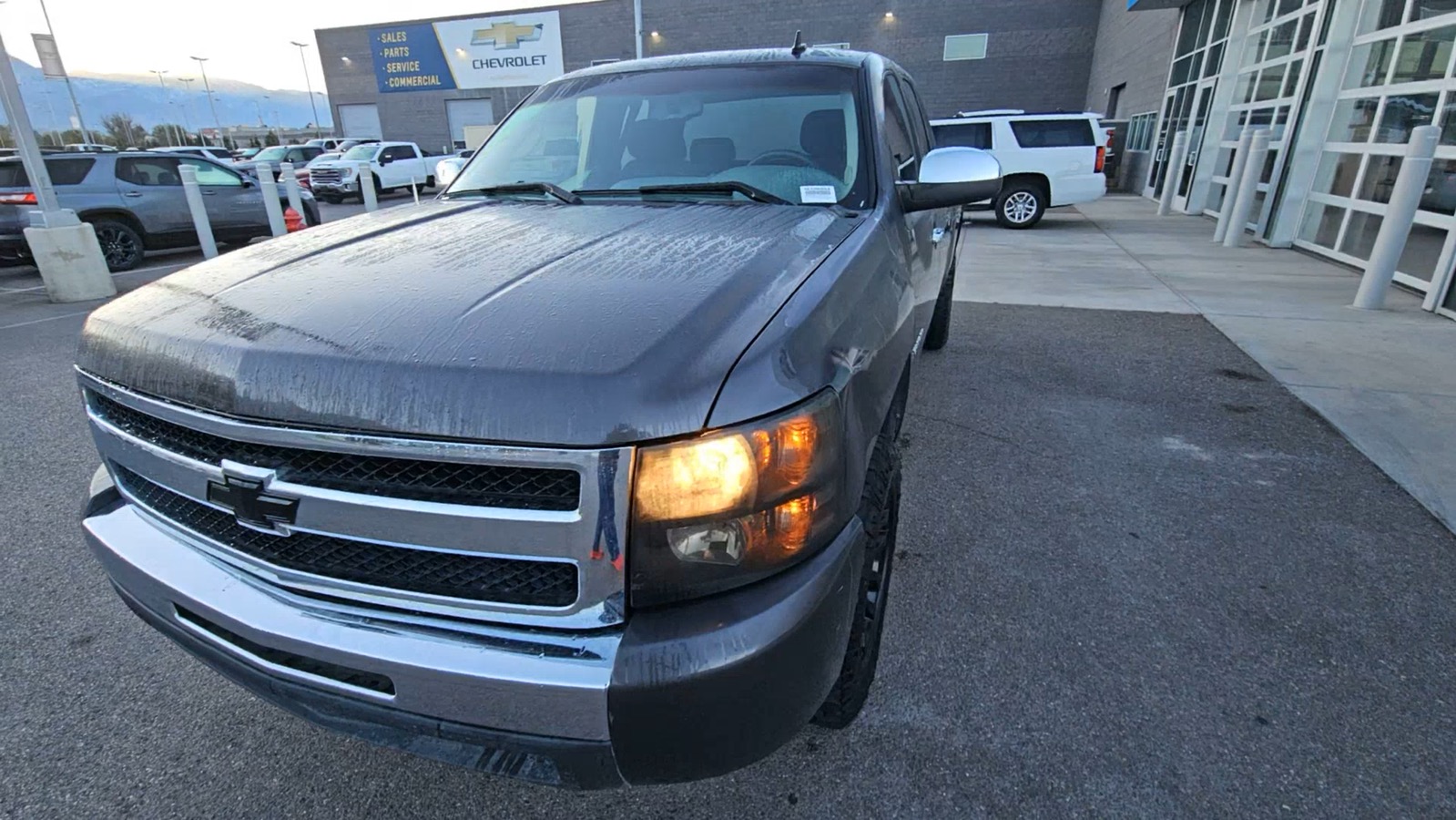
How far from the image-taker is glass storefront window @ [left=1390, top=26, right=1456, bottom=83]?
6.95 m

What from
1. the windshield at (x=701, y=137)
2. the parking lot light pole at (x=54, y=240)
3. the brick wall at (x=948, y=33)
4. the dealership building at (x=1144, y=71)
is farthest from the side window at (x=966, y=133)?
the brick wall at (x=948, y=33)

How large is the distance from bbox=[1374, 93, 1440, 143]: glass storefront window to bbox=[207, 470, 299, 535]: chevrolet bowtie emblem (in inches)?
406

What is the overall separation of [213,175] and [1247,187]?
1531 centimetres

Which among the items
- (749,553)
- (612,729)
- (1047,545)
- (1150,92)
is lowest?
(1047,545)

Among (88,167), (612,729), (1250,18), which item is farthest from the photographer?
(1250,18)

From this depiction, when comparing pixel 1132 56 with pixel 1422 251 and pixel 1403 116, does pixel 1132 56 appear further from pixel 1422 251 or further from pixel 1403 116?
pixel 1422 251

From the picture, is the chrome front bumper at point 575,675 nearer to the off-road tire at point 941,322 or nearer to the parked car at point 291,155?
the off-road tire at point 941,322

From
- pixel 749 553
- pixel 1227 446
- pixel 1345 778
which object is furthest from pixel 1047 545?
pixel 749 553

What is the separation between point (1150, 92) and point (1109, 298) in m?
14.5

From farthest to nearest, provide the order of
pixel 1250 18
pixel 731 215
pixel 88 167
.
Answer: pixel 1250 18
pixel 88 167
pixel 731 215

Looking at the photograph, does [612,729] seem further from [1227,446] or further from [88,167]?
[88,167]

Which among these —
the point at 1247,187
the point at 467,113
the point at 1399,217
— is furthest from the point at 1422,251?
the point at 467,113

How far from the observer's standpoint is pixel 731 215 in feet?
7.05

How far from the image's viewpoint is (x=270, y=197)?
10.2m
